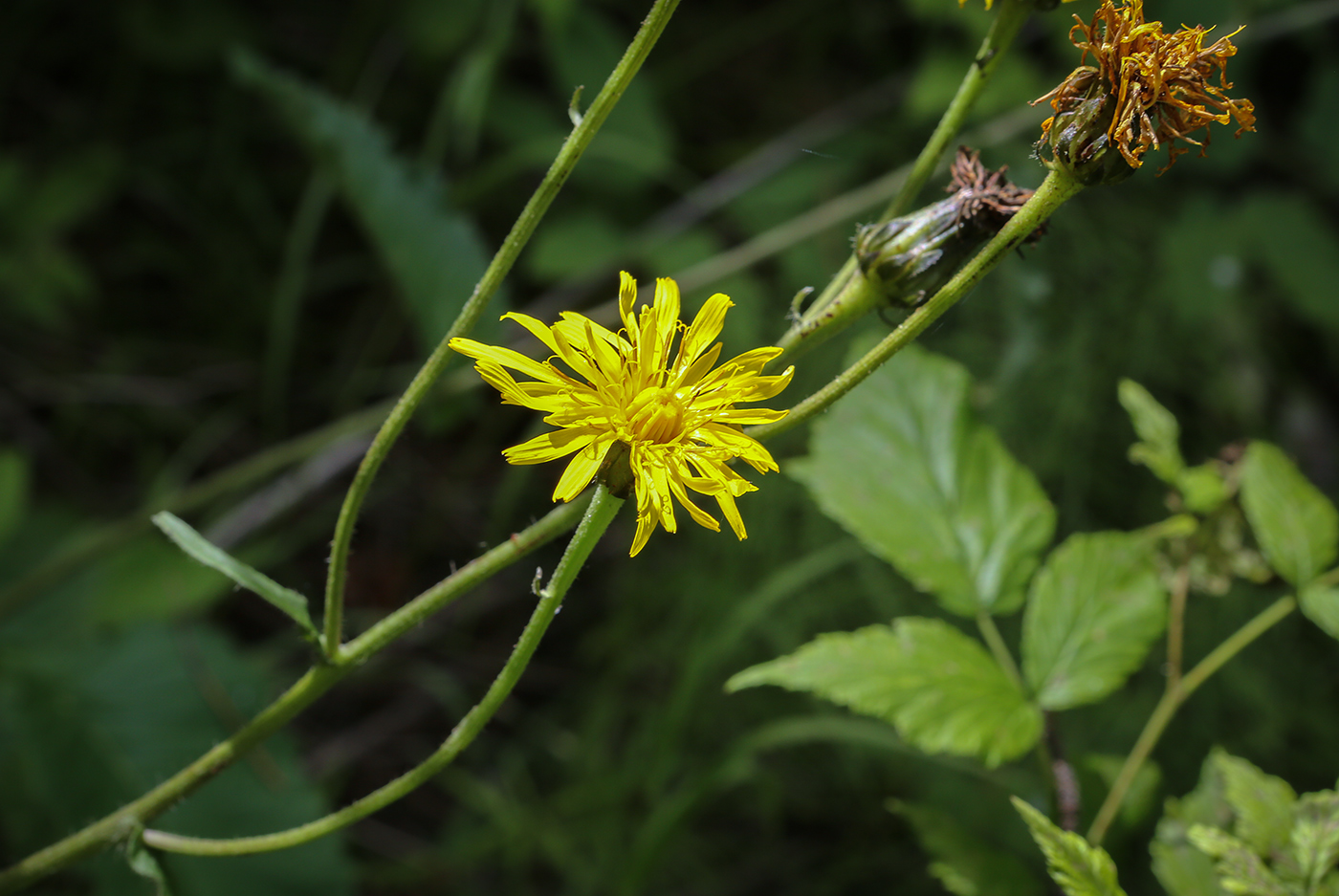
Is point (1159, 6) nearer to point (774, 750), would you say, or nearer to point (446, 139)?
point (446, 139)

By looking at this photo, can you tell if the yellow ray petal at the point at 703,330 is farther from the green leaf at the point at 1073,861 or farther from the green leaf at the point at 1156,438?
the green leaf at the point at 1156,438

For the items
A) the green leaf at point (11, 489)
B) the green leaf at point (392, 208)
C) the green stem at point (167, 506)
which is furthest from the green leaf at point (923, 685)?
the green leaf at point (11, 489)

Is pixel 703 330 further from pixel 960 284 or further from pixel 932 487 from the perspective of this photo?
pixel 932 487

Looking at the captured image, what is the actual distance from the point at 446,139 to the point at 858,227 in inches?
85.2

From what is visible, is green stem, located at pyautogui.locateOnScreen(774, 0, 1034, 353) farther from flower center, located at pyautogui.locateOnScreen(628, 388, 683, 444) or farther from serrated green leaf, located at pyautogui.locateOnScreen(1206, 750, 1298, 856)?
serrated green leaf, located at pyautogui.locateOnScreen(1206, 750, 1298, 856)

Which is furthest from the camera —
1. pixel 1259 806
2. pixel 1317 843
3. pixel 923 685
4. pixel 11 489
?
pixel 11 489

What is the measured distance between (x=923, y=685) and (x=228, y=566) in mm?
965

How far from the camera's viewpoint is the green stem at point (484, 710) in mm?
945

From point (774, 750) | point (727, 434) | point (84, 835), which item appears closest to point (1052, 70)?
point (774, 750)

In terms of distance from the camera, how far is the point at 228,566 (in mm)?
1059

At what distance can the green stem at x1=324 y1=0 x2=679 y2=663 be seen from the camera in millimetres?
928

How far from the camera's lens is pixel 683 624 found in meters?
2.83

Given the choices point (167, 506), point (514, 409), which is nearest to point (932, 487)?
point (514, 409)

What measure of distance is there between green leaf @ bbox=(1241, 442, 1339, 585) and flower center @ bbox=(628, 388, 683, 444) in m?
1.03
